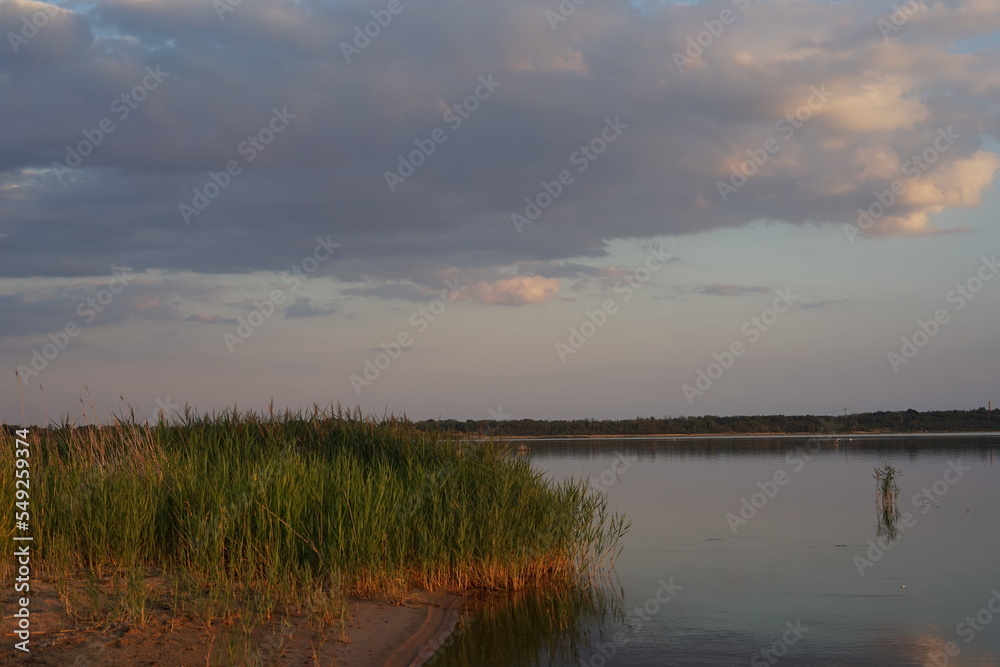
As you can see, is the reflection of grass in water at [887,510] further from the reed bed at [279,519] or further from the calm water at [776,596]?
the reed bed at [279,519]

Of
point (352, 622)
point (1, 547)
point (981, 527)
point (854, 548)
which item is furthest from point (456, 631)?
point (981, 527)

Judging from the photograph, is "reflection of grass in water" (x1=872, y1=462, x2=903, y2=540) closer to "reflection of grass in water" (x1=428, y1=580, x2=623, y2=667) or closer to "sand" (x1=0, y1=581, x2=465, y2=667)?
"reflection of grass in water" (x1=428, y1=580, x2=623, y2=667)

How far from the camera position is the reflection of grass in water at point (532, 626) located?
38.2 ft

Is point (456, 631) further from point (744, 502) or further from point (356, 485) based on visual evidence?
point (744, 502)

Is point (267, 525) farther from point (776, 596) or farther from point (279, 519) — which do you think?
point (776, 596)

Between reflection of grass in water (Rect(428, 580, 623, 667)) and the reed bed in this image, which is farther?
reflection of grass in water (Rect(428, 580, 623, 667))

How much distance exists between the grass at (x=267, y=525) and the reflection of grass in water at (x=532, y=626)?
0.61 m

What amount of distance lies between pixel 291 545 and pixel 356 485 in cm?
138

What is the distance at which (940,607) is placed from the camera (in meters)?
14.4

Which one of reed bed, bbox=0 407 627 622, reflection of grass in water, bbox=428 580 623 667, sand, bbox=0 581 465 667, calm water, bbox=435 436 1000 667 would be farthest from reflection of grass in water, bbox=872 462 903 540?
sand, bbox=0 581 465 667

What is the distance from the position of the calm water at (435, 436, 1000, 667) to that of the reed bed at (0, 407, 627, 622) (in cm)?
110

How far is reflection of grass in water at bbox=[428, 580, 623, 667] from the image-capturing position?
1164 cm

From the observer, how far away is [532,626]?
1308cm

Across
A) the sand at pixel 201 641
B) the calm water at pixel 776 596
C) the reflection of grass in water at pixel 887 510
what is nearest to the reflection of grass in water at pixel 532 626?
the calm water at pixel 776 596
